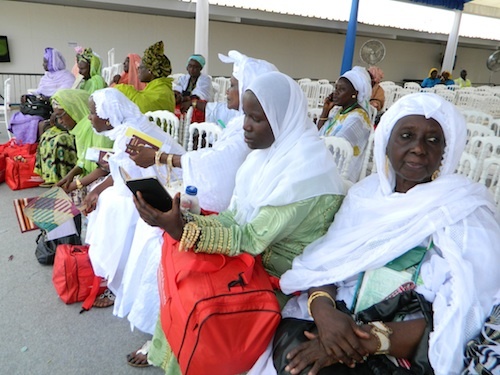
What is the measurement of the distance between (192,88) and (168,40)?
241 inches

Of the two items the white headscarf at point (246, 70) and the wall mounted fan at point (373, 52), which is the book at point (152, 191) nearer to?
the white headscarf at point (246, 70)

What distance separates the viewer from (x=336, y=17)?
10398mm

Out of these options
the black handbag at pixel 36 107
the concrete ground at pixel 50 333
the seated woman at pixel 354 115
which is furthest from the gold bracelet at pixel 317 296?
the black handbag at pixel 36 107

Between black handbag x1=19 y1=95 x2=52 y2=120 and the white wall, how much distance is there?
535 centimetres

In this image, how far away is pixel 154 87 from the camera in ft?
12.4

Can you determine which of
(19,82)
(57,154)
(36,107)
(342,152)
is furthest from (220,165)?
(19,82)

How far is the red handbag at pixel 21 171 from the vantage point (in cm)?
374

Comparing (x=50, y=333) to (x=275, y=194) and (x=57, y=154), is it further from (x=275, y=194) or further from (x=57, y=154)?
(x=57, y=154)

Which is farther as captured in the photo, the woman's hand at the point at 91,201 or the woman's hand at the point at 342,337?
the woman's hand at the point at 91,201

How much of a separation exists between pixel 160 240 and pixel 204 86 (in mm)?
3313

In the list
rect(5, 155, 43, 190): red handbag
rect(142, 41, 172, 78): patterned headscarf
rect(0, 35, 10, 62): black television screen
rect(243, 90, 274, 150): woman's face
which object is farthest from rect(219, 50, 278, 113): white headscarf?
rect(0, 35, 10, 62): black television screen

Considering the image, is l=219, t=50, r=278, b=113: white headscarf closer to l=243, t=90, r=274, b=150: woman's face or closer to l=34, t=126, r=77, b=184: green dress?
l=243, t=90, r=274, b=150: woman's face

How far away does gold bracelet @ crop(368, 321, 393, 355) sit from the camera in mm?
Result: 1021

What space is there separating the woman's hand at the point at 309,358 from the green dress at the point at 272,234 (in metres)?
0.26
